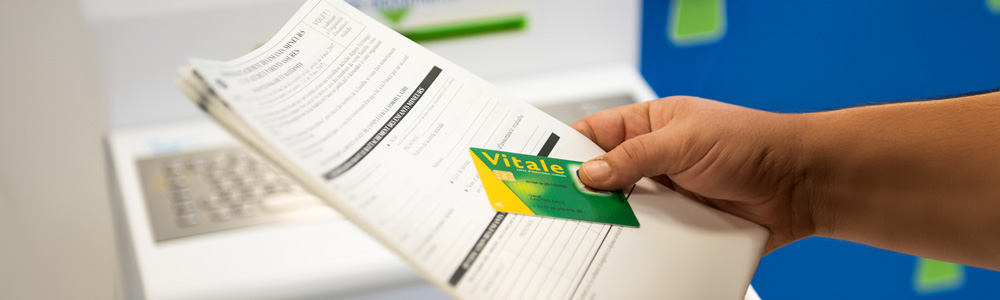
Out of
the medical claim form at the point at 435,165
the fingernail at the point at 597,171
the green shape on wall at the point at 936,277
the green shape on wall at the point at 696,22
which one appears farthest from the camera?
the green shape on wall at the point at 936,277

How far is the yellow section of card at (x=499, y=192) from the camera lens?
0.58 m

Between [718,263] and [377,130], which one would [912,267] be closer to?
[718,263]

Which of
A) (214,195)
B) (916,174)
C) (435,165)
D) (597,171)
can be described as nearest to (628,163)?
(597,171)

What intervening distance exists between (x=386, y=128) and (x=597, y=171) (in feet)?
0.57

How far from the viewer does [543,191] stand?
606 millimetres

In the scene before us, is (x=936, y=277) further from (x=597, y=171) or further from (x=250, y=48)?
(x=250, y=48)

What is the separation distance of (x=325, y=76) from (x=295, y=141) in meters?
0.10

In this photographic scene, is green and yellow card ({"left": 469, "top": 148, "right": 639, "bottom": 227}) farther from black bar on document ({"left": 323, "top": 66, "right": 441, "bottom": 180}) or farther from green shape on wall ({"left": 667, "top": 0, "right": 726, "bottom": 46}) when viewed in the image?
green shape on wall ({"left": 667, "top": 0, "right": 726, "bottom": 46})

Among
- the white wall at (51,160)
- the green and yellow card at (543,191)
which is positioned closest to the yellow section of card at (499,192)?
the green and yellow card at (543,191)

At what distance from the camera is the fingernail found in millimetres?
629

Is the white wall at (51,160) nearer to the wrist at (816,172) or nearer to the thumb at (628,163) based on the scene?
the thumb at (628,163)

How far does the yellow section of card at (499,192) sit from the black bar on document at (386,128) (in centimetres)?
7

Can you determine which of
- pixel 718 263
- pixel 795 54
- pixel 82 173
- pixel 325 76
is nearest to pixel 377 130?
pixel 325 76

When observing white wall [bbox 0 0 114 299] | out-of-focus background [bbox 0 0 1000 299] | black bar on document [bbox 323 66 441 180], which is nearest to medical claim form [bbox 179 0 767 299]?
black bar on document [bbox 323 66 441 180]
